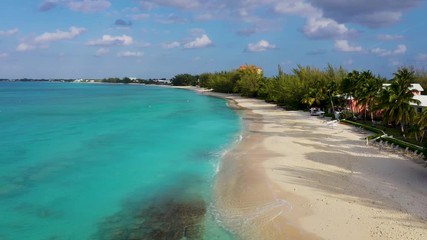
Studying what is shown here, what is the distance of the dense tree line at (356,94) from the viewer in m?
36.8

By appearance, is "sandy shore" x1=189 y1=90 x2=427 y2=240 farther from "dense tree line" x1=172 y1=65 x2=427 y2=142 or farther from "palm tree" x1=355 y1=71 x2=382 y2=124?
"palm tree" x1=355 y1=71 x2=382 y2=124

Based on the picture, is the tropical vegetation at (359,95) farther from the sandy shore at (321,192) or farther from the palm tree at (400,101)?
the sandy shore at (321,192)

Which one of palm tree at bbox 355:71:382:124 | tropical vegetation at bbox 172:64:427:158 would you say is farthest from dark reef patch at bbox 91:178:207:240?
palm tree at bbox 355:71:382:124

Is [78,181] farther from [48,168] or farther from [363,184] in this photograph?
[363,184]

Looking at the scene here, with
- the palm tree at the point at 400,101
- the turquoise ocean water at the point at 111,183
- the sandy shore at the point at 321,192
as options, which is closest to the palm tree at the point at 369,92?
the palm tree at the point at 400,101

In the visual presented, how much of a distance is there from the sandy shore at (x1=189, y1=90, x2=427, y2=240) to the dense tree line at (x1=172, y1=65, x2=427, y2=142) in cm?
542

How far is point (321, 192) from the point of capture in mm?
21109

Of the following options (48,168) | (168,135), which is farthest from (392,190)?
(168,135)

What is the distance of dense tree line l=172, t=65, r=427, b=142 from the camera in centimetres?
3675

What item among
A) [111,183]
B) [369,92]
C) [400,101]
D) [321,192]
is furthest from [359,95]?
[111,183]

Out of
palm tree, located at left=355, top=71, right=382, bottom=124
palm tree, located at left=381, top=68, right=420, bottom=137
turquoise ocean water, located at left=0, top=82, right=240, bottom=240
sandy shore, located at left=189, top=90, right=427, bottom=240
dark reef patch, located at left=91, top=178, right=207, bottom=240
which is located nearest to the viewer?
sandy shore, located at left=189, top=90, right=427, bottom=240

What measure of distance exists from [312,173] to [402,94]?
18.2 metres

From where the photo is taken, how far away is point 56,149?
37.3m

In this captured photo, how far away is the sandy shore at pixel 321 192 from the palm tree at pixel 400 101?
16.8 feet
